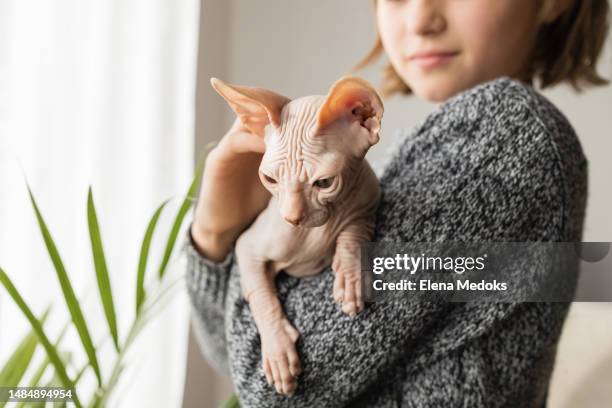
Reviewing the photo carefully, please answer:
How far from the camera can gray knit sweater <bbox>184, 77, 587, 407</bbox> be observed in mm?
365

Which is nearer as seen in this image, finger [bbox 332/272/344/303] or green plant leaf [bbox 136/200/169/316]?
finger [bbox 332/272/344/303]

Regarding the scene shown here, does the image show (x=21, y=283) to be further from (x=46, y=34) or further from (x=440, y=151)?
(x=440, y=151)

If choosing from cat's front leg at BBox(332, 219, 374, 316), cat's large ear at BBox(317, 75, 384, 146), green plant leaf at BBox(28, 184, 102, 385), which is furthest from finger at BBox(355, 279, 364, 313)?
green plant leaf at BBox(28, 184, 102, 385)

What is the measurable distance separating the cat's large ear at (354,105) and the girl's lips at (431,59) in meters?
0.18

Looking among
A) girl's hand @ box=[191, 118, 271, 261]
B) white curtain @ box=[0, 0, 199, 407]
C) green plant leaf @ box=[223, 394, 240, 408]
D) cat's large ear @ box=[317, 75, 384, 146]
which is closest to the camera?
cat's large ear @ box=[317, 75, 384, 146]

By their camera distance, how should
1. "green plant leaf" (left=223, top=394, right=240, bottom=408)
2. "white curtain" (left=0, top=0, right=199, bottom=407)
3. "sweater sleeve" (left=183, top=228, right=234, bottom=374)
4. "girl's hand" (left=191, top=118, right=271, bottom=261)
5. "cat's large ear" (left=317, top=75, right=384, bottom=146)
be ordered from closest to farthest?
1. "cat's large ear" (left=317, top=75, right=384, bottom=146)
2. "girl's hand" (left=191, top=118, right=271, bottom=261)
3. "sweater sleeve" (left=183, top=228, right=234, bottom=374)
4. "green plant leaf" (left=223, top=394, right=240, bottom=408)
5. "white curtain" (left=0, top=0, right=199, bottom=407)

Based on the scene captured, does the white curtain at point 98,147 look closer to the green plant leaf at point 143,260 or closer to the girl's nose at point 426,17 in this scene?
the green plant leaf at point 143,260

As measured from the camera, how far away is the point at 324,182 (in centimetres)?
27

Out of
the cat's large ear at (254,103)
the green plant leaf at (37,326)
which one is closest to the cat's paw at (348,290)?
the cat's large ear at (254,103)

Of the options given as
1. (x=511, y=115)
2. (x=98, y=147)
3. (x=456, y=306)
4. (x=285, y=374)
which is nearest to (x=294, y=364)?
(x=285, y=374)

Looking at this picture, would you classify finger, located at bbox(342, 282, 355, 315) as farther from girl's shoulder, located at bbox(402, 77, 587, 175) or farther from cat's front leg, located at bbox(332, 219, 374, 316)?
girl's shoulder, located at bbox(402, 77, 587, 175)

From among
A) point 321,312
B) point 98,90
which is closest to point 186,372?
point 98,90

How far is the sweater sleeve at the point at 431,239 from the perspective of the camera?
1.20 feet

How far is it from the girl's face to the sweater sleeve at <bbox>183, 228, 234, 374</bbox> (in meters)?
0.20
